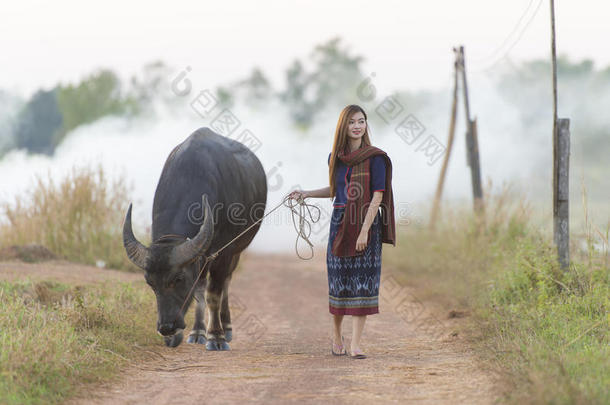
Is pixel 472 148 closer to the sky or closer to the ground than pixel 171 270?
closer to the sky

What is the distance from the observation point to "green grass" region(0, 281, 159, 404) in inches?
201

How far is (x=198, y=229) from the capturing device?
719cm

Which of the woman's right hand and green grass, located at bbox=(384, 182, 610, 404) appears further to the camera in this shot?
the woman's right hand

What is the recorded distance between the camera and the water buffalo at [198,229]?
6645mm

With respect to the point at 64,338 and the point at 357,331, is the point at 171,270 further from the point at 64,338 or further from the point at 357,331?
the point at 357,331

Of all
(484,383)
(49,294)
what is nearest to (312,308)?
(49,294)

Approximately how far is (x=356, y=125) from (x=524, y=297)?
3.29m

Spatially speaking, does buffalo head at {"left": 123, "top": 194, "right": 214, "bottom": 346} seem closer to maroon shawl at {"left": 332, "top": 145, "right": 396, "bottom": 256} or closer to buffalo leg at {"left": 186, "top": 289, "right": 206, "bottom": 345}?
buffalo leg at {"left": 186, "top": 289, "right": 206, "bottom": 345}

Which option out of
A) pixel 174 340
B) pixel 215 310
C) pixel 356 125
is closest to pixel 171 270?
pixel 174 340

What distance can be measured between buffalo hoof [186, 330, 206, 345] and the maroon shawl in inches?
79.1

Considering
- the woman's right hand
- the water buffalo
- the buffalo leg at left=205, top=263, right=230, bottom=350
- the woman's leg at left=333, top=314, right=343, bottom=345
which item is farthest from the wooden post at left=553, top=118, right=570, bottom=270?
the buffalo leg at left=205, top=263, right=230, bottom=350

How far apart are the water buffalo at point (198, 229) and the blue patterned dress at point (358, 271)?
1161 mm

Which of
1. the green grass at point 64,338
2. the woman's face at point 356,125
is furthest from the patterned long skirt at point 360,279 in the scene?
the green grass at point 64,338

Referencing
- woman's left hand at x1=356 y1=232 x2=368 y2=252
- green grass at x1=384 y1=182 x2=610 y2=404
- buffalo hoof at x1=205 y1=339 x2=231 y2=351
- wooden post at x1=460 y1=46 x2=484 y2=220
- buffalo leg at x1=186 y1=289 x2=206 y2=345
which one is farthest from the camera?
wooden post at x1=460 y1=46 x2=484 y2=220
